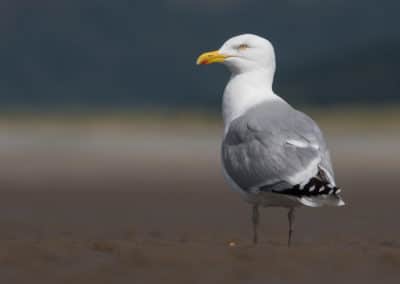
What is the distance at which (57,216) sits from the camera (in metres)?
13.6

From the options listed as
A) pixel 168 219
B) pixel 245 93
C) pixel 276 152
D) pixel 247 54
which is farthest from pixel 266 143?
pixel 168 219

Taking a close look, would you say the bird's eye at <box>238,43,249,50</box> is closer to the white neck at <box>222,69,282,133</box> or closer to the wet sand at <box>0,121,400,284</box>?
the white neck at <box>222,69,282,133</box>

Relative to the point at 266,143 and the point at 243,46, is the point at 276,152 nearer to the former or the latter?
the point at 266,143

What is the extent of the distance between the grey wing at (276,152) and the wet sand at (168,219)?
490 millimetres

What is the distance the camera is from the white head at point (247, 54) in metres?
9.66

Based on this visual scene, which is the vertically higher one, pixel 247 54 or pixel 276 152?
pixel 247 54

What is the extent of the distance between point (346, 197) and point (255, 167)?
23.6ft

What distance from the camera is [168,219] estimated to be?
13.3 meters

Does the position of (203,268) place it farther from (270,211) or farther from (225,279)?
(270,211)

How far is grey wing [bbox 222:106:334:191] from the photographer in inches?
333

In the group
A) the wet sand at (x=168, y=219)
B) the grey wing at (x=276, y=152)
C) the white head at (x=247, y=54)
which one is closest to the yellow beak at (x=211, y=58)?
the white head at (x=247, y=54)

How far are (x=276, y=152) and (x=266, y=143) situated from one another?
122 millimetres

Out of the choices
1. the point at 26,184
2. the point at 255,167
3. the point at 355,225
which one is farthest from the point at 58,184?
the point at 255,167

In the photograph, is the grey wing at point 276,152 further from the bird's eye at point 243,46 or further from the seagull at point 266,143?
the bird's eye at point 243,46
